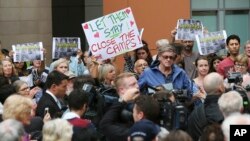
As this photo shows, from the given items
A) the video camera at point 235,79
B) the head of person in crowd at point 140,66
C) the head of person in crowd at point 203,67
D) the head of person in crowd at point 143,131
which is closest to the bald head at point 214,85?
the video camera at point 235,79

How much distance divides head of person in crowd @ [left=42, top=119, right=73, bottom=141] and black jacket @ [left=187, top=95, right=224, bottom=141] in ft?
5.74

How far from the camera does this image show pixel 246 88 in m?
10.0

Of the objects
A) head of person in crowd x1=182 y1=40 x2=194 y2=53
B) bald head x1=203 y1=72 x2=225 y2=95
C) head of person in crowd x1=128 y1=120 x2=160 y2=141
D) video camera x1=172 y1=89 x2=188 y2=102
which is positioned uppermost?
head of person in crowd x1=182 y1=40 x2=194 y2=53

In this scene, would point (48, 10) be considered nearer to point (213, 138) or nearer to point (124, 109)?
point (124, 109)

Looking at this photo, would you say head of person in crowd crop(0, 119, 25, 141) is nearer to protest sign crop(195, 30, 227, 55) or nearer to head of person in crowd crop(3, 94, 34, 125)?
head of person in crowd crop(3, 94, 34, 125)

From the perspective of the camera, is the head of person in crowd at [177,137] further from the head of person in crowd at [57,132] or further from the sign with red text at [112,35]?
the sign with red text at [112,35]

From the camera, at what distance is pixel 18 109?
8.62 meters

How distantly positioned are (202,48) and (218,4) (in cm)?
677

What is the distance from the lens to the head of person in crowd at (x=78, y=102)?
892 cm

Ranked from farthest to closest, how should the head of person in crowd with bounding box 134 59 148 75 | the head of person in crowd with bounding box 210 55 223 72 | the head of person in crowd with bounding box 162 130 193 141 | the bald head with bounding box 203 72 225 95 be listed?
1. the head of person in crowd with bounding box 210 55 223 72
2. the head of person in crowd with bounding box 134 59 148 75
3. the bald head with bounding box 203 72 225 95
4. the head of person in crowd with bounding box 162 130 193 141

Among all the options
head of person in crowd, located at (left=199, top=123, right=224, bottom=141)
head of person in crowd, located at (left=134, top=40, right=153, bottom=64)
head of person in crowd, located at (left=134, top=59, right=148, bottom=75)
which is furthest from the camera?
head of person in crowd, located at (left=134, top=40, right=153, bottom=64)

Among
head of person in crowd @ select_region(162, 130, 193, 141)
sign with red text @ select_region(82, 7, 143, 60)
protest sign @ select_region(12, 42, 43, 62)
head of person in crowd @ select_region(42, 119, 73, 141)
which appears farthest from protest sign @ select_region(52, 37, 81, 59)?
head of person in crowd @ select_region(162, 130, 193, 141)

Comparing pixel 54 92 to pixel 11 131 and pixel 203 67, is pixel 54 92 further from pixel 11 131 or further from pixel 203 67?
pixel 11 131

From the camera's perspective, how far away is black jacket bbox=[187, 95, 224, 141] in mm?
9039
